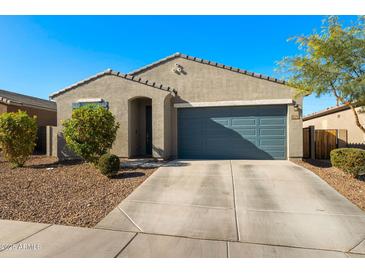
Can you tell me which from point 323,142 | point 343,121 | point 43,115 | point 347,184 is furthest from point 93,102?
point 343,121

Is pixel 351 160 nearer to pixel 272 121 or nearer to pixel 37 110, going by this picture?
pixel 272 121

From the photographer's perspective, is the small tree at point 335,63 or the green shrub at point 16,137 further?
the green shrub at point 16,137

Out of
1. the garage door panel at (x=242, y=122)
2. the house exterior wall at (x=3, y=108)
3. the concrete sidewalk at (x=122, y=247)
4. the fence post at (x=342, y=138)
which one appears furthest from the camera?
the house exterior wall at (x=3, y=108)

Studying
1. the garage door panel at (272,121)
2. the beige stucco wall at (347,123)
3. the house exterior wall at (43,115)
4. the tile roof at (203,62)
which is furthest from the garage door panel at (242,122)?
the house exterior wall at (43,115)

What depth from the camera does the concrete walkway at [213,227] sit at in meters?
2.85

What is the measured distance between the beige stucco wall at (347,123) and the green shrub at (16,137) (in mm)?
17548

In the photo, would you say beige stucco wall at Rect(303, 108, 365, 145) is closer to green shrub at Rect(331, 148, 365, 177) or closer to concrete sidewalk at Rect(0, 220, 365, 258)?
green shrub at Rect(331, 148, 365, 177)

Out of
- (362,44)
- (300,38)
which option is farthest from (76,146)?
(362,44)

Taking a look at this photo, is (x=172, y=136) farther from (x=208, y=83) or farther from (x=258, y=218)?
(x=258, y=218)

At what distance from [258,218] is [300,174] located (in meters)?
3.88

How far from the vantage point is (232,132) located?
9.76 metres

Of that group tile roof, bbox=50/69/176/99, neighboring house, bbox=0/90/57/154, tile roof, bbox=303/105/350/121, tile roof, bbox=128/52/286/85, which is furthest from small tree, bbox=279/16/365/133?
neighboring house, bbox=0/90/57/154

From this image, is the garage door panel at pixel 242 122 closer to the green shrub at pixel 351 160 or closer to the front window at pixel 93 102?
the green shrub at pixel 351 160

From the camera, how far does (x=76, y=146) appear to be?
24.0 ft
